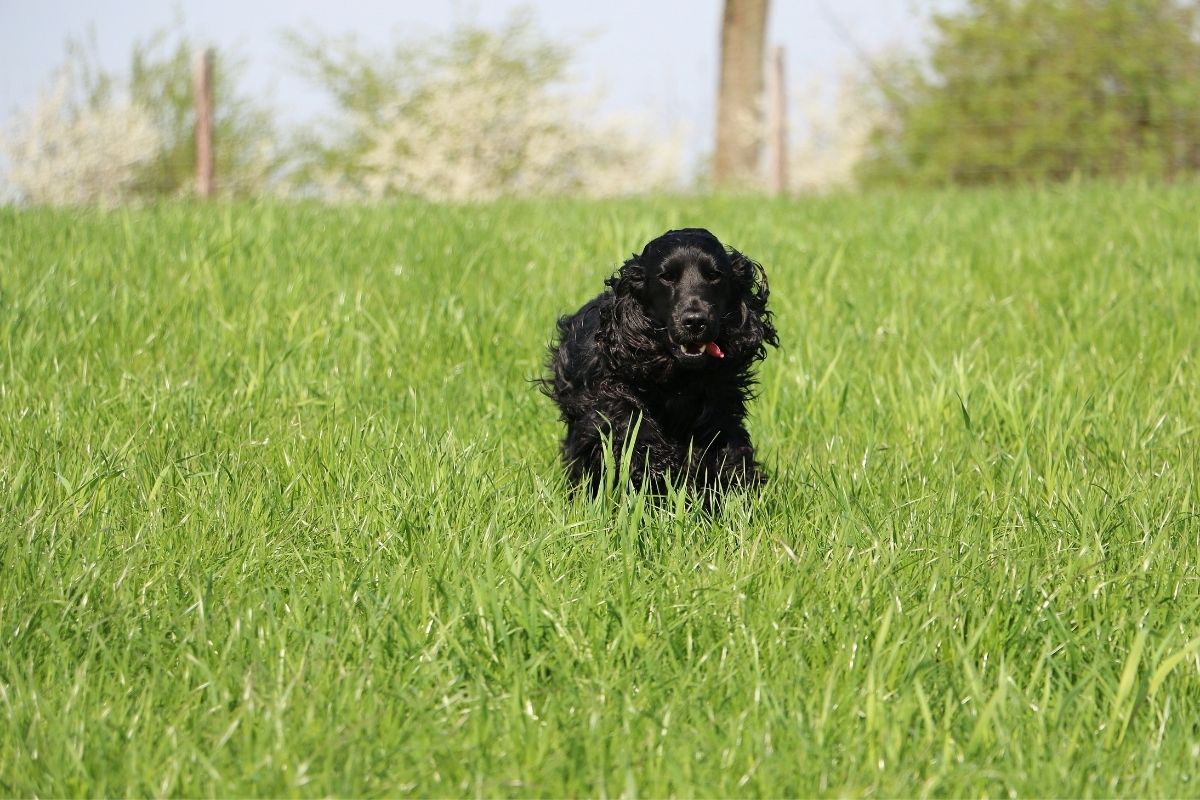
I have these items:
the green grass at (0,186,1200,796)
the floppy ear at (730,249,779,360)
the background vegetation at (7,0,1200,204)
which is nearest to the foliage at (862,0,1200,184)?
the background vegetation at (7,0,1200,204)

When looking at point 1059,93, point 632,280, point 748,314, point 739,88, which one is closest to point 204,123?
point 739,88

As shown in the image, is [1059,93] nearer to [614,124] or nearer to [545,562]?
[614,124]

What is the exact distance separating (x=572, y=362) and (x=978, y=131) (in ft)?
49.8

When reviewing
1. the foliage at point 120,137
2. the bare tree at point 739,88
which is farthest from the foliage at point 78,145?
the bare tree at point 739,88

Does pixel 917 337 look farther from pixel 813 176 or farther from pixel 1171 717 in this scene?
pixel 813 176

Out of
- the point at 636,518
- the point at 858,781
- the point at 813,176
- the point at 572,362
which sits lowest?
the point at 858,781

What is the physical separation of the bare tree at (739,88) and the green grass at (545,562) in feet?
38.5

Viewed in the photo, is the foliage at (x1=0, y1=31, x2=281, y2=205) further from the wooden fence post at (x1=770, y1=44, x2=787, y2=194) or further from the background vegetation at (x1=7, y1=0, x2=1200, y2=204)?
the wooden fence post at (x1=770, y1=44, x2=787, y2=194)

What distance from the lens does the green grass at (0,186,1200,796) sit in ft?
8.63

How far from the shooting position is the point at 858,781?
2.53 meters

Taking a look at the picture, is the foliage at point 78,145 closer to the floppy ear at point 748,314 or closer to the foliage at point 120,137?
the foliage at point 120,137

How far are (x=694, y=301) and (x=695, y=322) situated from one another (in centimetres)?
8

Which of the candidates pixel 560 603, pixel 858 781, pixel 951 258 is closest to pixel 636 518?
pixel 560 603

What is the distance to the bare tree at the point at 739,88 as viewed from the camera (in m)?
18.5
